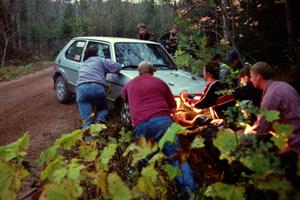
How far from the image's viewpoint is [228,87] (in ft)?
19.9

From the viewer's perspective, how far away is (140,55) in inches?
339

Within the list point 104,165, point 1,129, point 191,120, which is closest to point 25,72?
point 1,129

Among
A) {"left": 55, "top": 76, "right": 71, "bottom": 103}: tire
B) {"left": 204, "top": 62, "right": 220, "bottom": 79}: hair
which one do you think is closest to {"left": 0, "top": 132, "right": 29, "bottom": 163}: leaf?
{"left": 204, "top": 62, "right": 220, "bottom": 79}: hair

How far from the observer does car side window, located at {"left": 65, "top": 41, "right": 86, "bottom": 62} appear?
31.4 feet

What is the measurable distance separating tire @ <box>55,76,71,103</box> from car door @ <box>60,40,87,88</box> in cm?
30

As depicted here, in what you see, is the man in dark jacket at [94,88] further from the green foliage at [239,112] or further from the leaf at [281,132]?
the leaf at [281,132]

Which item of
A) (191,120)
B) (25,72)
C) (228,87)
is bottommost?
(25,72)

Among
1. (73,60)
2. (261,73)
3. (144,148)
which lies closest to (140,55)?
(73,60)

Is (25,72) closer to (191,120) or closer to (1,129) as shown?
(1,129)

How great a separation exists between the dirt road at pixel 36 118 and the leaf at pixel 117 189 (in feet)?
15.6

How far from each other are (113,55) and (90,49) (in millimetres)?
496

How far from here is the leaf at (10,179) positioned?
2.71m

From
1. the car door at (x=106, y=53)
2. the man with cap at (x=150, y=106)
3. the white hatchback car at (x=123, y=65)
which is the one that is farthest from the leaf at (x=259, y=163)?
the car door at (x=106, y=53)

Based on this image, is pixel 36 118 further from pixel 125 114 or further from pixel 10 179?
pixel 10 179
